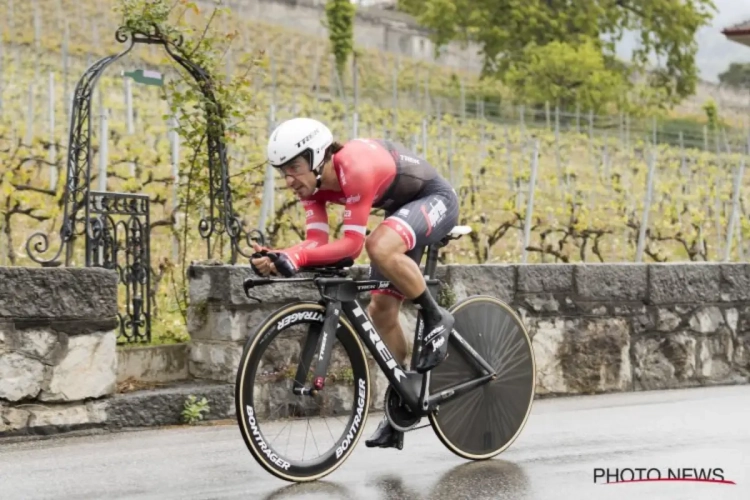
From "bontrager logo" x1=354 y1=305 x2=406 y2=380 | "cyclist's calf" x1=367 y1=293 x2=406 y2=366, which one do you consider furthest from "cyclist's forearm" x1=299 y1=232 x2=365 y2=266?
"cyclist's calf" x1=367 y1=293 x2=406 y2=366

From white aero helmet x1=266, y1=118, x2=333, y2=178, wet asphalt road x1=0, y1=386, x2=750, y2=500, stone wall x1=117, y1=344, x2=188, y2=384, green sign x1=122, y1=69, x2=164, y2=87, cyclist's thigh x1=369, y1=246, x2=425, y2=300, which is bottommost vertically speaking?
wet asphalt road x1=0, y1=386, x2=750, y2=500

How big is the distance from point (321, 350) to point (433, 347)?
693mm

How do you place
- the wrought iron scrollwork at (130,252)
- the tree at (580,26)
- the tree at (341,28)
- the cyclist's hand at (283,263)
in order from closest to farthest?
the cyclist's hand at (283,263) → the wrought iron scrollwork at (130,252) → the tree at (580,26) → the tree at (341,28)

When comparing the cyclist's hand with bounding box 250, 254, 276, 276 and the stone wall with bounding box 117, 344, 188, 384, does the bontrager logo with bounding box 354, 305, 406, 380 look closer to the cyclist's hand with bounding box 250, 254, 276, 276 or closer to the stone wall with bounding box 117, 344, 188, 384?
the cyclist's hand with bounding box 250, 254, 276, 276

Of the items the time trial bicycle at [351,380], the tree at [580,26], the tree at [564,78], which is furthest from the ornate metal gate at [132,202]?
the tree at [580,26]

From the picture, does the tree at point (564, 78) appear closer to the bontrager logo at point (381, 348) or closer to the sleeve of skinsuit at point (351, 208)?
the bontrager logo at point (381, 348)

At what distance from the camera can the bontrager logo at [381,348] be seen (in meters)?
5.96

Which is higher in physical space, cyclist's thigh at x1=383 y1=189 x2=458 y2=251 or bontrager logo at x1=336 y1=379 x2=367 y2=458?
cyclist's thigh at x1=383 y1=189 x2=458 y2=251

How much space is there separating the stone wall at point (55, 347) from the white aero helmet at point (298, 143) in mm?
1879

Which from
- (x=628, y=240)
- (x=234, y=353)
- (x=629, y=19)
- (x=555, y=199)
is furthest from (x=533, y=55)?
(x=234, y=353)

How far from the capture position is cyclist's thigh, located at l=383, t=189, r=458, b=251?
233 inches

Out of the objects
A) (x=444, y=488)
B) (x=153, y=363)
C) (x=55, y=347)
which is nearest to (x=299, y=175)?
(x=444, y=488)

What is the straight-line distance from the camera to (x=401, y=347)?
20.6 ft

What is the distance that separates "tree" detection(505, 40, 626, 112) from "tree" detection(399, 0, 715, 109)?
128 centimetres
